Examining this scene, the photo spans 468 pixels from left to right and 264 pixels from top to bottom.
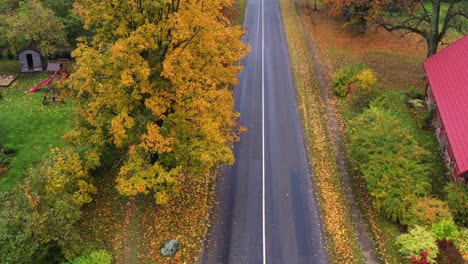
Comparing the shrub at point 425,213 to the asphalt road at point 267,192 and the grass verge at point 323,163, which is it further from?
the asphalt road at point 267,192

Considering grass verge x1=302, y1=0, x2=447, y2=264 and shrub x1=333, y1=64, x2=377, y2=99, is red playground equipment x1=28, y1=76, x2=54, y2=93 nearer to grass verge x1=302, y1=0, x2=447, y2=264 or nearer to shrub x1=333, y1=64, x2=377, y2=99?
grass verge x1=302, y1=0, x2=447, y2=264

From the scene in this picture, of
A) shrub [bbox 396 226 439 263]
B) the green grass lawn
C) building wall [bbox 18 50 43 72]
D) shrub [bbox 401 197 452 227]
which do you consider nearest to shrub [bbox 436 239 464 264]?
shrub [bbox 396 226 439 263]

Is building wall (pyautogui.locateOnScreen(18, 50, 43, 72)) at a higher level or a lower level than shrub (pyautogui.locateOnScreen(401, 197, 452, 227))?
higher

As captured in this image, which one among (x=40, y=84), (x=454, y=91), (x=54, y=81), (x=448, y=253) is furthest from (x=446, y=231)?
(x=40, y=84)

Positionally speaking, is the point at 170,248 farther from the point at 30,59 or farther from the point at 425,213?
the point at 30,59

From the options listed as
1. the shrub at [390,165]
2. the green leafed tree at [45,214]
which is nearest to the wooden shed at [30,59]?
the green leafed tree at [45,214]

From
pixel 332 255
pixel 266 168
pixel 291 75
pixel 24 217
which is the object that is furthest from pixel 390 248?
pixel 291 75
